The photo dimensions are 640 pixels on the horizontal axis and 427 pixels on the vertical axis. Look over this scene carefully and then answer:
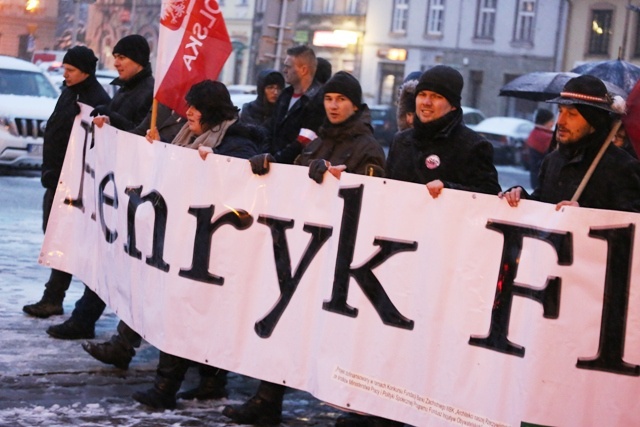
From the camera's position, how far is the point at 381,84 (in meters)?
56.0

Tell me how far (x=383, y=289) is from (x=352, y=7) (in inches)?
2079

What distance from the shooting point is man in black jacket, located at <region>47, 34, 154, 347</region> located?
8.15m

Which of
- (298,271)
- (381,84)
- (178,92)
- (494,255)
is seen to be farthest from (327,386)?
(381,84)

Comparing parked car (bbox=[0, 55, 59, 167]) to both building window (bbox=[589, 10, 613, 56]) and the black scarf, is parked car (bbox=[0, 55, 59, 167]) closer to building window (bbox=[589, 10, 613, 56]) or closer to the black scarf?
the black scarf

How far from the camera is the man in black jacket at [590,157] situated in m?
5.73

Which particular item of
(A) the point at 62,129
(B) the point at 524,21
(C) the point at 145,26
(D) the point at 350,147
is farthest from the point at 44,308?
(C) the point at 145,26

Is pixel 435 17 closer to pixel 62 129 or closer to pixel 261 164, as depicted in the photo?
pixel 62 129

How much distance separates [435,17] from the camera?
54344 mm

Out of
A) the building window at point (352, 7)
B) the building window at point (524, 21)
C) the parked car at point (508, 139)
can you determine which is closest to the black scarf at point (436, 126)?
the parked car at point (508, 139)

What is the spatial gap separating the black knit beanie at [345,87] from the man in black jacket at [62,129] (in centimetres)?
250

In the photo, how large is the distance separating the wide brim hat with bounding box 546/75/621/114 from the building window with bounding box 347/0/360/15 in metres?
52.4

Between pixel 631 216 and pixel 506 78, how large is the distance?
4716 cm

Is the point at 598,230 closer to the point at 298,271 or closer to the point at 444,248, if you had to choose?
the point at 444,248

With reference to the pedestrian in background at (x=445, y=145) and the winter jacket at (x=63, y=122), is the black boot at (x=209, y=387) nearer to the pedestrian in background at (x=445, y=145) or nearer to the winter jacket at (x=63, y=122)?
the pedestrian in background at (x=445, y=145)
